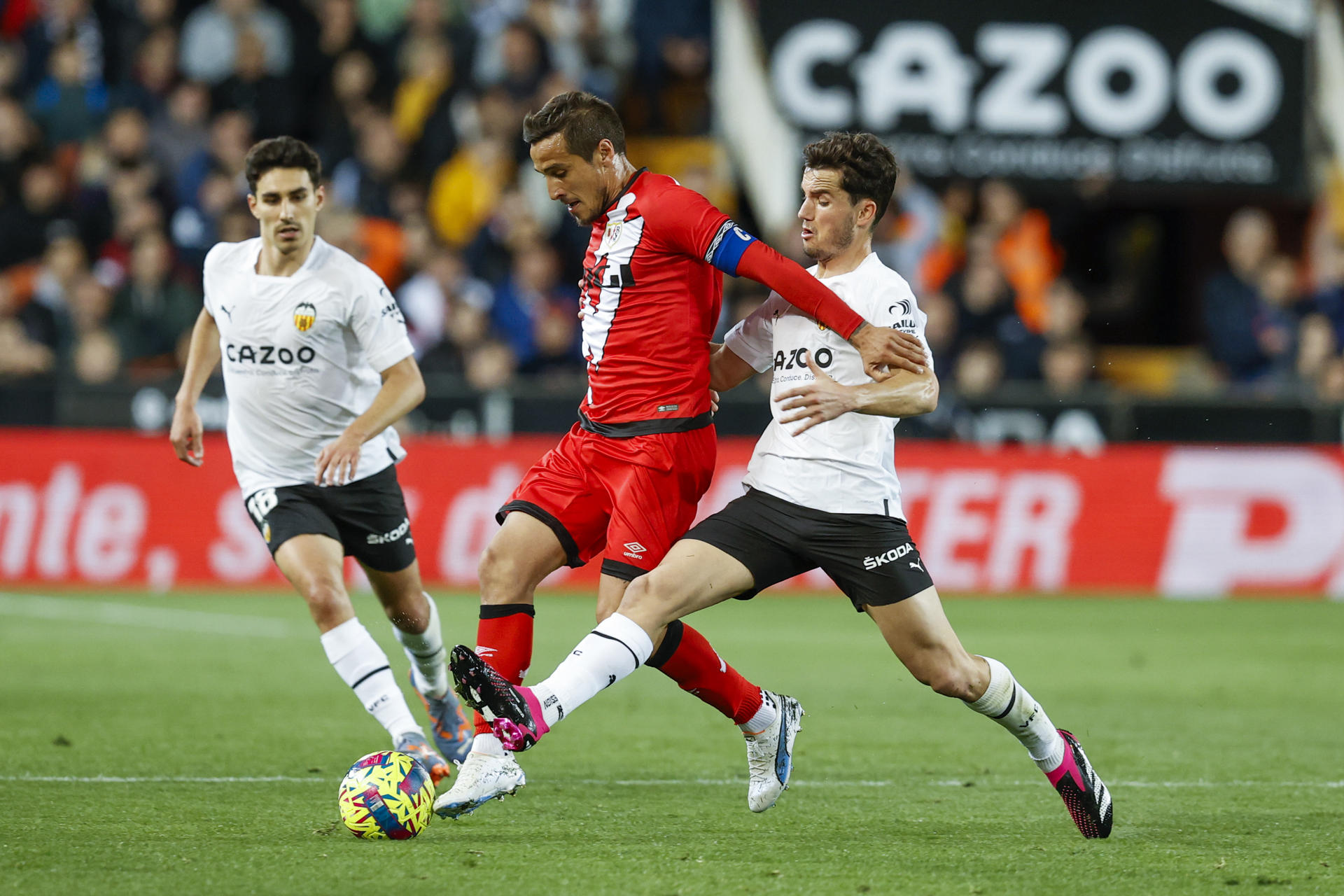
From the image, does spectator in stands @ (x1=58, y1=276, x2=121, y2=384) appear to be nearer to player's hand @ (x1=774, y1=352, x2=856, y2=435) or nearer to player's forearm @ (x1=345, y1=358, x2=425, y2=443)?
player's forearm @ (x1=345, y1=358, x2=425, y2=443)

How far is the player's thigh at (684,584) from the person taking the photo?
561 cm

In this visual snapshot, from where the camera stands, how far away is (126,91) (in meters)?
16.3

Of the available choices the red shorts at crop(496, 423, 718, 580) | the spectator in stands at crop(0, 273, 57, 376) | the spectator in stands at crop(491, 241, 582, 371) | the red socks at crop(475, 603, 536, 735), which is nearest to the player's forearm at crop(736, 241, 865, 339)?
the red shorts at crop(496, 423, 718, 580)

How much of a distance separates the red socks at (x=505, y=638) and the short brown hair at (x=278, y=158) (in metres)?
1.99

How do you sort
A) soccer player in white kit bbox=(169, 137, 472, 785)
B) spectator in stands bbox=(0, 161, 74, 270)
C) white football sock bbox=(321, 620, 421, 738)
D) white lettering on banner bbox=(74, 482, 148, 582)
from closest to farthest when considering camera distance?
white football sock bbox=(321, 620, 421, 738), soccer player in white kit bbox=(169, 137, 472, 785), white lettering on banner bbox=(74, 482, 148, 582), spectator in stands bbox=(0, 161, 74, 270)

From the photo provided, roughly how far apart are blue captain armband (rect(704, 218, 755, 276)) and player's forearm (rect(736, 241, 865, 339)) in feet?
0.30

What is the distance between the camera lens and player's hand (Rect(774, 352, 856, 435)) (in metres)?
5.64

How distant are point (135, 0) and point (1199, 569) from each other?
10.8m

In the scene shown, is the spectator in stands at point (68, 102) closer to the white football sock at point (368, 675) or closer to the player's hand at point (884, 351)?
the white football sock at point (368, 675)

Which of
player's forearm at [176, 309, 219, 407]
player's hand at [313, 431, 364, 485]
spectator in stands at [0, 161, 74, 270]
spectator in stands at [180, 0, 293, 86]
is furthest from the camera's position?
spectator in stands at [180, 0, 293, 86]

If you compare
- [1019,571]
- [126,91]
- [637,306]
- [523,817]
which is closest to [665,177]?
[637,306]

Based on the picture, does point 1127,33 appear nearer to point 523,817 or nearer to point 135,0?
point 135,0

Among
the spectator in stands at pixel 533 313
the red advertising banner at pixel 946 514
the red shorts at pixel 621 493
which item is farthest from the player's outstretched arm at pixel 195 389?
the spectator in stands at pixel 533 313

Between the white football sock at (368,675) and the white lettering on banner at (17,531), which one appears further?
the white lettering on banner at (17,531)
